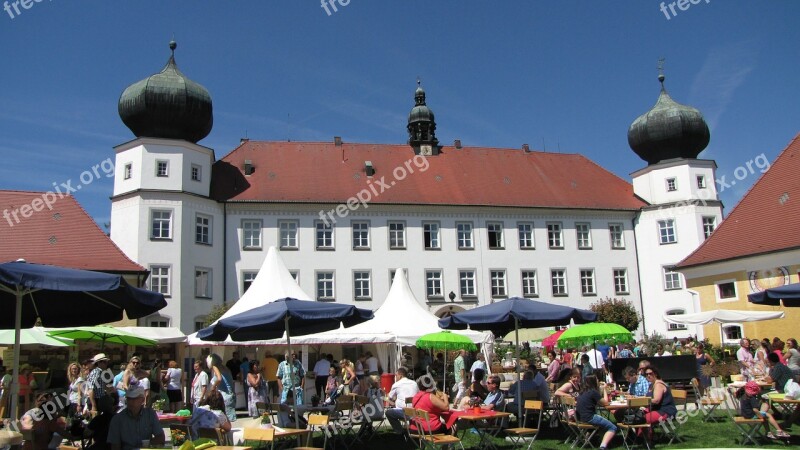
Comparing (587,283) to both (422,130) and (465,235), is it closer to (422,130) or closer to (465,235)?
(465,235)

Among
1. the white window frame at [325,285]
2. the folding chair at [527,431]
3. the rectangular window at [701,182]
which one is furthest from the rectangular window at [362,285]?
the folding chair at [527,431]

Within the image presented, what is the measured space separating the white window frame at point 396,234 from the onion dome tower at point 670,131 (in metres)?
14.2

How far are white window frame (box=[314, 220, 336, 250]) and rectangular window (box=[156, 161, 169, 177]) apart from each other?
24.3 ft

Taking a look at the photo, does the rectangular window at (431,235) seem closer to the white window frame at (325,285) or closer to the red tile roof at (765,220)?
the white window frame at (325,285)

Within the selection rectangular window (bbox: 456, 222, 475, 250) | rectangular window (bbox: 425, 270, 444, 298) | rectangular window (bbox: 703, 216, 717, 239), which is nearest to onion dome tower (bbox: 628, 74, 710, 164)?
rectangular window (bbox: 703, 216, 717, 239)

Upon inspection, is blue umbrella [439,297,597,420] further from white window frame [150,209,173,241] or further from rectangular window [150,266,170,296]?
white window frame [150,209,173,241]

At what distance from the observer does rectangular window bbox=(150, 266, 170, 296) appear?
30583 millimetres

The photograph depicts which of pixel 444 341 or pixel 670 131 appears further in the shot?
pixel 670 131

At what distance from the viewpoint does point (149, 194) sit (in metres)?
31.7

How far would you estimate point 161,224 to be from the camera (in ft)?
104

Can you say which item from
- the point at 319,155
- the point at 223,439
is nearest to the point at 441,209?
the point at 319,155

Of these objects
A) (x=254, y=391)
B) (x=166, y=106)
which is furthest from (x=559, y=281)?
(x=254, y=391)

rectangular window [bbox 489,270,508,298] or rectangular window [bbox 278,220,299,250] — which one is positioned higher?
rectangular window [bbox 278,220,299,250]

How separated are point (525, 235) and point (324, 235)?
10.6 meters
